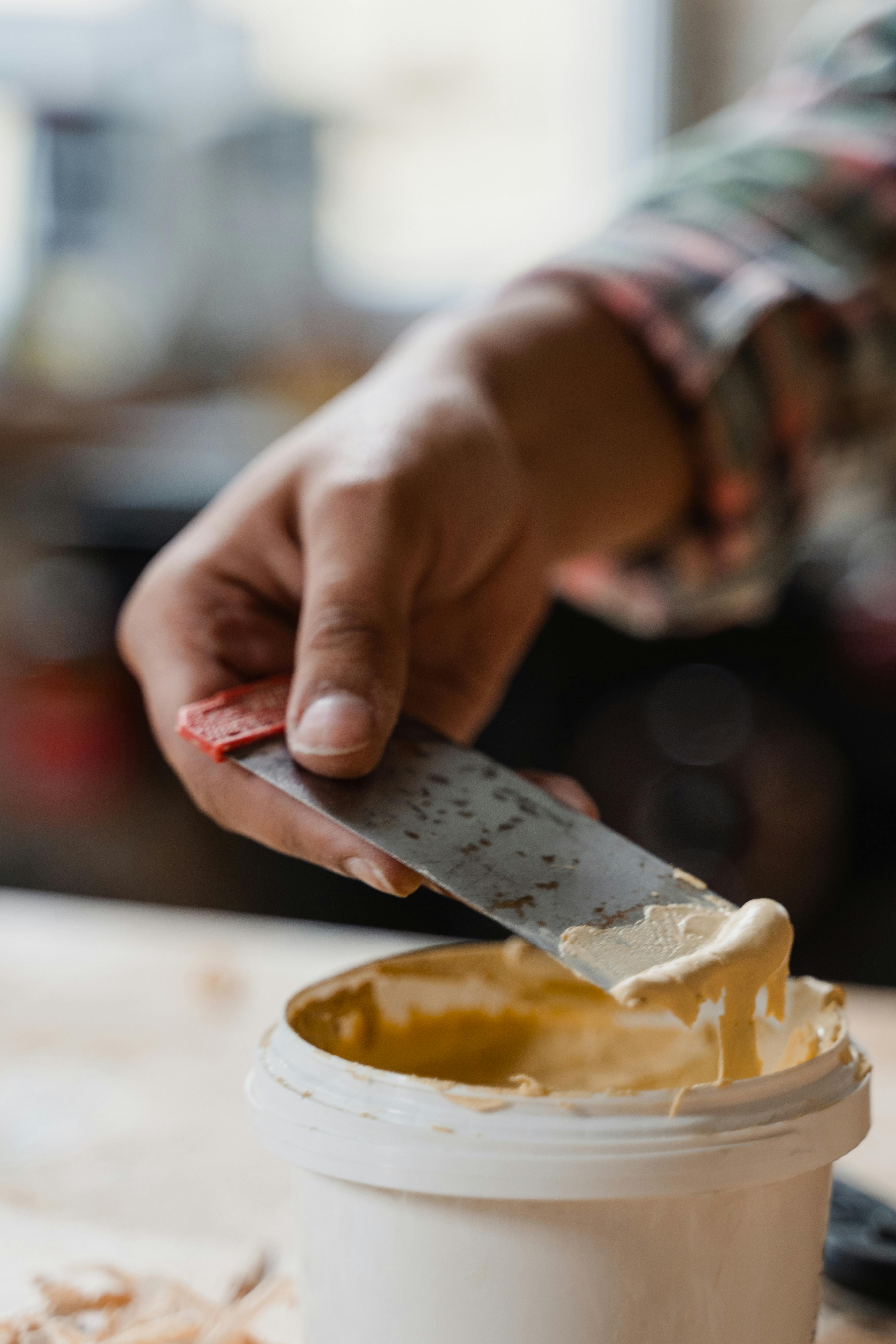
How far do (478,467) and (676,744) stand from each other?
1332 millimetres

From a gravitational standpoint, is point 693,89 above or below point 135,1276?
above

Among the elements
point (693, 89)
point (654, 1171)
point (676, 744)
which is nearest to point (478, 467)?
point (654, 1171)

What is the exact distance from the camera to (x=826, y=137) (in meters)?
1.21

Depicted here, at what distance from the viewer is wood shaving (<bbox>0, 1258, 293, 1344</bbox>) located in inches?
29.9

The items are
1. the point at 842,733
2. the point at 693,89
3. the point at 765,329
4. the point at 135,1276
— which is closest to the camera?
the point at 135,1276

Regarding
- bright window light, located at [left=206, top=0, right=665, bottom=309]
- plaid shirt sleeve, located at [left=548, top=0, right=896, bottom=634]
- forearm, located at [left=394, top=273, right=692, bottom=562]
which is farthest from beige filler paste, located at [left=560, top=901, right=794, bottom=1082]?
bright window light, located at [left=206, top=0, right=665, bottom=309]

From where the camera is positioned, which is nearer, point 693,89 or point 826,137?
point 826,137

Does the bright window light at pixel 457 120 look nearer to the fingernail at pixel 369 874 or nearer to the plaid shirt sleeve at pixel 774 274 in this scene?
the plaid shirt sleeve at pixel 774 274

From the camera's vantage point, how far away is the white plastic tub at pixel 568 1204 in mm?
582

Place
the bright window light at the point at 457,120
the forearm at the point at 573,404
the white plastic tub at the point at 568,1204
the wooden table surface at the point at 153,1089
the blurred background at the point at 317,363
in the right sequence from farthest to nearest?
the bright window light at the point at 457,120 → the blurred background at the point at 317,363 → the forearm at the point at 573,404 → the wooden table surface at the point at 153,1089 → the white plastic tub at the point at 568,1204

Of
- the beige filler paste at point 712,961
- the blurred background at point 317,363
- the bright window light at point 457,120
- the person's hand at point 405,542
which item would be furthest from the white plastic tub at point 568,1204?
the bright window light at point 457,120

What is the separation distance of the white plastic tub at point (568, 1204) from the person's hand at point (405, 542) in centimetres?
13

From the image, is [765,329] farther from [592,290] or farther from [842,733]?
[842,733]

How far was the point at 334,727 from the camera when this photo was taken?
0.70m
